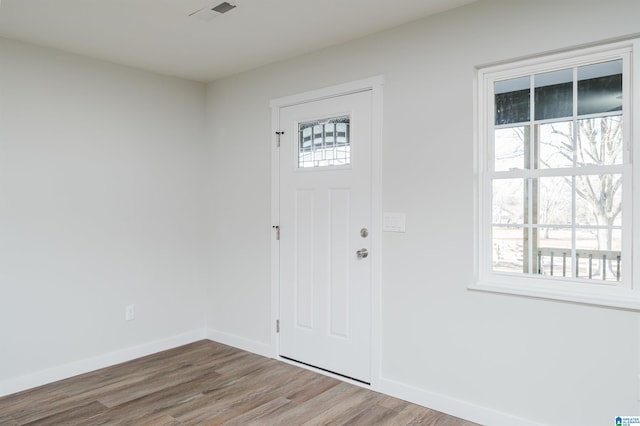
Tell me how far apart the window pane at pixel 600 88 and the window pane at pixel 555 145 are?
0.40ft

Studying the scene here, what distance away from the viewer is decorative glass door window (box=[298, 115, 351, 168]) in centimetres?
332

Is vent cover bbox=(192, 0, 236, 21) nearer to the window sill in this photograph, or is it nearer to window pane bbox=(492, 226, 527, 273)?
window pane bbox=(492, 226, 527, 273)

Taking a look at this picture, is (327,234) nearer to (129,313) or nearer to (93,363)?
(129,313)

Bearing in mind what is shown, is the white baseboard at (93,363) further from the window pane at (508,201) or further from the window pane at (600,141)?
the window pane at (600,141)

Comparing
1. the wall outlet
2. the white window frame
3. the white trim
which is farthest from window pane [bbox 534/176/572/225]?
the wall outlet

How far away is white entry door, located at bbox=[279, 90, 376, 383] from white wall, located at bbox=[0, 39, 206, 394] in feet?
3.69

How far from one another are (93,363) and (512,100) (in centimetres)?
365

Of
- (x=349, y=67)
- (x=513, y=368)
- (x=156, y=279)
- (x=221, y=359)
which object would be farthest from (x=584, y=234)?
(x=156, y=279)

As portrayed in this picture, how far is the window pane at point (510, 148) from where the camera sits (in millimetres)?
2564

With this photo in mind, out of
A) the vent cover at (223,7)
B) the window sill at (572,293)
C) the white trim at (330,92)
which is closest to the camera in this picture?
the window sill at (572,293)

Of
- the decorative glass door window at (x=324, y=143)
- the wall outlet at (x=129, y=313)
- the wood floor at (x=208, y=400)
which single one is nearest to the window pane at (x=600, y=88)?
the decorative glass door window at (x=324, y=143)

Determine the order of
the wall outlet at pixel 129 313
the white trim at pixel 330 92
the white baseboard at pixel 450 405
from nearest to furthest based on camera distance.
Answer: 1. the white baseboard at pixel 450 405
2. the white trim at pixel 330 92
3. the wall outlet at pixel 129 313

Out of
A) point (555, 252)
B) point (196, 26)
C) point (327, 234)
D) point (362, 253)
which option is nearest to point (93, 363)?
point (327, 234)

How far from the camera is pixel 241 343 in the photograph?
4.03 m
